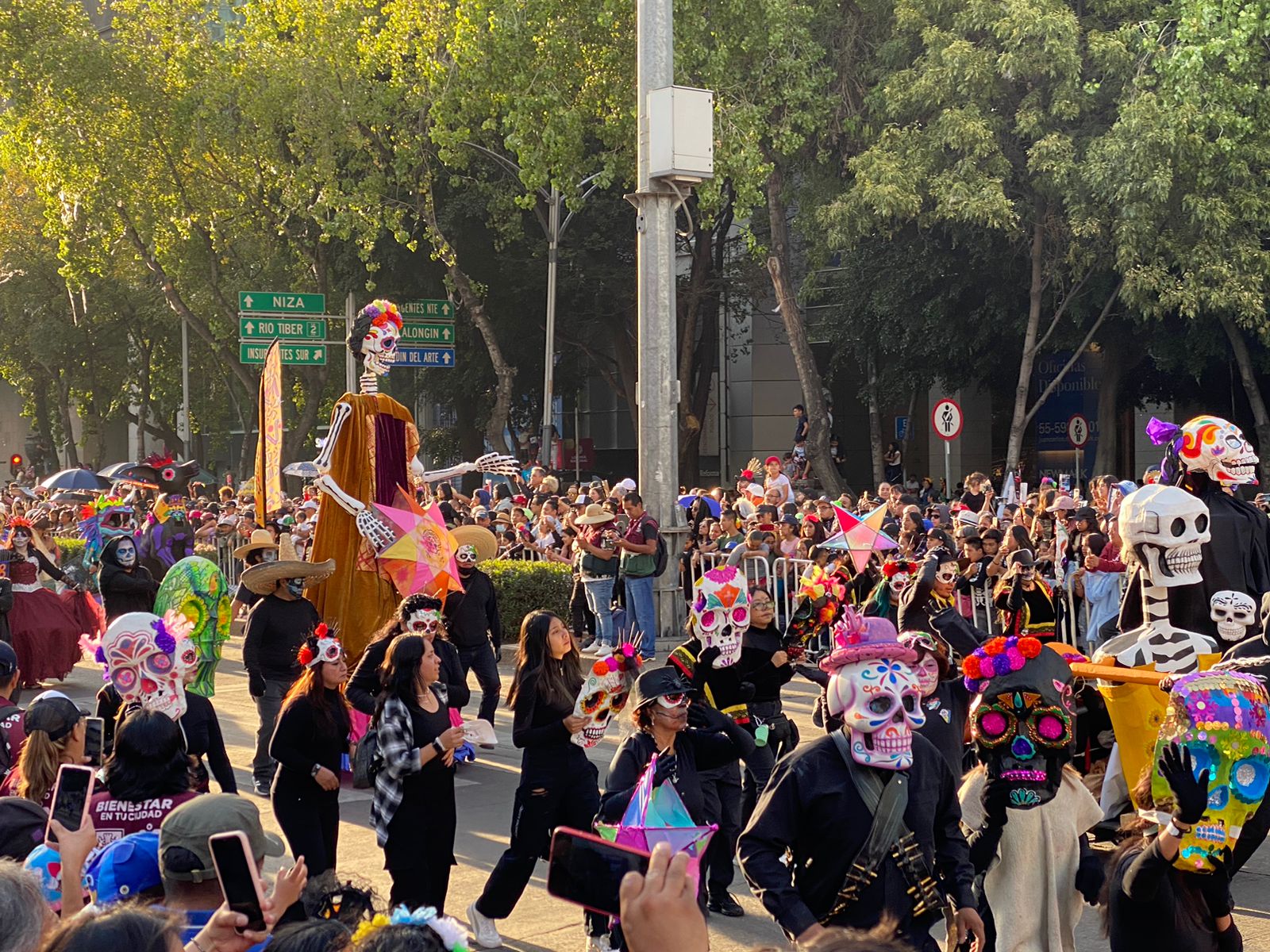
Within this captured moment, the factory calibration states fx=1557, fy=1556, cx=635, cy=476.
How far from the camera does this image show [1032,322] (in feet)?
83.7

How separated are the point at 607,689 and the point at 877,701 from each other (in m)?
2.16

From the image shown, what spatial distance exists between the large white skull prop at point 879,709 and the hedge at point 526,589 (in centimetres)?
1162

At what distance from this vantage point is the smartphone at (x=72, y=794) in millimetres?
4805

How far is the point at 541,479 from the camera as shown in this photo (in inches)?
910

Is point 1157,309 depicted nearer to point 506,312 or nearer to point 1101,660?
point 506,312

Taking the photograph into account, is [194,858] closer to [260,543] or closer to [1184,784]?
[1184,784]

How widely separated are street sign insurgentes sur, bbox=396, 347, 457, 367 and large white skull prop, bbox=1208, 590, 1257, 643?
22.3 meters

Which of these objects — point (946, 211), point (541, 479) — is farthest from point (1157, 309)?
→ point (541, 479)

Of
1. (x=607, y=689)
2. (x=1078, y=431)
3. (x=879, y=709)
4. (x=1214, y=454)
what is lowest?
(x=607, y=689)

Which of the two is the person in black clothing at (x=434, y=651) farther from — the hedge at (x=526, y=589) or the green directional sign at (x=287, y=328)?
the green directional sign at (x=287, y=328)

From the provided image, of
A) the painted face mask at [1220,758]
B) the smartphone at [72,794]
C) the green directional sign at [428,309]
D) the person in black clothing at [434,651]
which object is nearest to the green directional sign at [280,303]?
the green directional sign at [428,309]

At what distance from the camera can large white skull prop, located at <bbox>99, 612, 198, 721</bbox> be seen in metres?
6.80

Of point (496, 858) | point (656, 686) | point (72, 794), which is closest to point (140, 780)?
point (72, 794)

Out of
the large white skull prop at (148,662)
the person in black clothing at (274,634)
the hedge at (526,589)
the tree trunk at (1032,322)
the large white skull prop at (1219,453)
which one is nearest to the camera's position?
the large white skull prop at (148,662)
